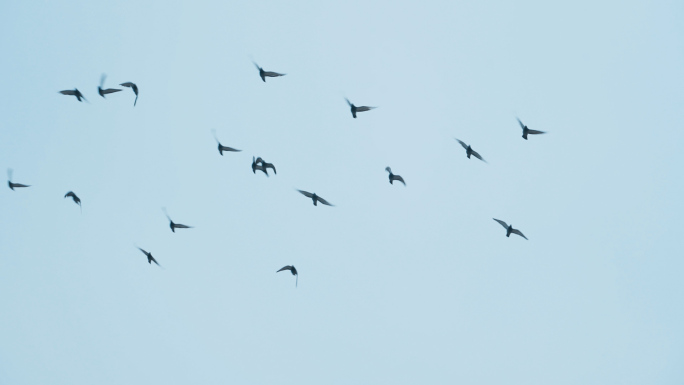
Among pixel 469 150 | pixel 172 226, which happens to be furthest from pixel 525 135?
pixel 172 226

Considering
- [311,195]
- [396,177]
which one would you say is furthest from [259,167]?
[396,177]

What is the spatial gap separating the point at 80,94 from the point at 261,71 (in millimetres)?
10719

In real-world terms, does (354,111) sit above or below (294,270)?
above

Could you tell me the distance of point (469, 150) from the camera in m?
65.5

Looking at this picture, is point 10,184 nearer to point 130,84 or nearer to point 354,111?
point 130,84

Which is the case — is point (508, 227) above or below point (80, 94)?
below

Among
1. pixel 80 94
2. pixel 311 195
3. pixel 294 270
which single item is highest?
pixel 80 94

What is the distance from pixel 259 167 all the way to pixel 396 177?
8368 millimetres

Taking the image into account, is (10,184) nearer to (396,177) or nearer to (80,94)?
(80,94)

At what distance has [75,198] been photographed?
68.4 metres

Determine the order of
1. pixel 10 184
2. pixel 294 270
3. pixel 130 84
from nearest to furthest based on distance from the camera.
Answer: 1. pixel 130 84
2. pixel 294 270
3. pixel 10 184

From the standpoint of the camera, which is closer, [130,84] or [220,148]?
[130,84]

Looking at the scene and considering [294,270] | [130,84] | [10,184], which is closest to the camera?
[130,84]

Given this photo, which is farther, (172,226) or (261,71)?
(172,226)
